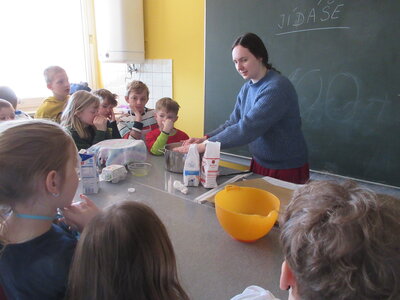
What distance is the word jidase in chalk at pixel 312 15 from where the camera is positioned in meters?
2.04

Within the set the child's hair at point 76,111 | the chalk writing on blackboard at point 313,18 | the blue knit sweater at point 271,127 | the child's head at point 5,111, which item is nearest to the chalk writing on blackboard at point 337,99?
the chalk writing on blackboard at point 313,18

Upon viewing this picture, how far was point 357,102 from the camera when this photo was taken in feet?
6.74

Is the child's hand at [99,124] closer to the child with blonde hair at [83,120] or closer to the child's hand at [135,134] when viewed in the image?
the child with blonde hair at [83,120]

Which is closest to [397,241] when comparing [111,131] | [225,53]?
[111,131]

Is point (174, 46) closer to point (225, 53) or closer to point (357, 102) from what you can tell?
point (225, 53)

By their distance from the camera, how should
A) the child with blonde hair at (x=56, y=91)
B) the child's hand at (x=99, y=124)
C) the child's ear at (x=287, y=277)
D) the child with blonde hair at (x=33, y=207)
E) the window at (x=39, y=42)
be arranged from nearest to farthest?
the child's ear at (x=287, y=277) → the child with blonde hair at (x=33, y=207) → the child's hand at (x=99, y=124) → the child with blonde hair at (x=56, y=91) → the window at (x=39, y=42)

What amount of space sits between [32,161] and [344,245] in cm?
67

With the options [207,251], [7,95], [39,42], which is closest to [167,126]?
[207,251]

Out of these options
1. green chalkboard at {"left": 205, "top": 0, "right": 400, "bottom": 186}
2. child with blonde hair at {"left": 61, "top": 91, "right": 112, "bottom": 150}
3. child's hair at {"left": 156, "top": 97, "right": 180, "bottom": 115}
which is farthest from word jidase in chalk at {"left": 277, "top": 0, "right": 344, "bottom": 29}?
child with blonde hair at {"left": 61, "top": 91, "right": 112, "bottom": 150}

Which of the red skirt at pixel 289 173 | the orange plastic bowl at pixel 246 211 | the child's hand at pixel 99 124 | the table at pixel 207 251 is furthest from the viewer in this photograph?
the child's hand at pixel 99 124

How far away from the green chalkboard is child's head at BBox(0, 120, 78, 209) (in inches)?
78.4

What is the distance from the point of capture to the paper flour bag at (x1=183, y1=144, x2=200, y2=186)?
1.35 metres

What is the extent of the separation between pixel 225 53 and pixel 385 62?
131 cm

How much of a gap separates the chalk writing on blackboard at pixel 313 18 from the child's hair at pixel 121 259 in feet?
6.94
